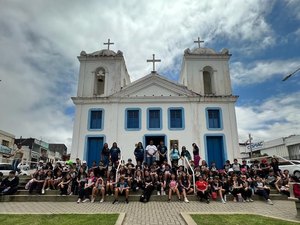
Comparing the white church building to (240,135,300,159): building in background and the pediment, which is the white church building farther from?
(240,135,300,159): building in background

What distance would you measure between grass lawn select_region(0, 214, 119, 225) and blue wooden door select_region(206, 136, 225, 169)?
34.0ft

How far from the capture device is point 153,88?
17.4 m

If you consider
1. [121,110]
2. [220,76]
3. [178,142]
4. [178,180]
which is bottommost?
[178,180]

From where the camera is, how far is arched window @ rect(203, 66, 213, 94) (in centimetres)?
1847

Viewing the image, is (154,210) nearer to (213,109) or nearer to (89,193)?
(89,193)

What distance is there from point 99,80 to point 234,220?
14.9m

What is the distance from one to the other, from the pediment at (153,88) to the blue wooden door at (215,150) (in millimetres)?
3627

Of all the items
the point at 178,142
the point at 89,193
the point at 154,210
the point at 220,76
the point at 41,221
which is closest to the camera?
the point at 41,221

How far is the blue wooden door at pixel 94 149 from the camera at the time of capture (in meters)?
16.0

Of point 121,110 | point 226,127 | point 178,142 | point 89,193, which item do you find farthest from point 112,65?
point 89,193

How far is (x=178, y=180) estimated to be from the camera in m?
10.4

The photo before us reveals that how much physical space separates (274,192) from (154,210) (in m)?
6.31

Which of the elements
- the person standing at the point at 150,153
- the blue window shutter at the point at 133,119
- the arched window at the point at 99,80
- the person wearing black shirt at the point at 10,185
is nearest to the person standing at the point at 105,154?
the person standing at the point at 150,153

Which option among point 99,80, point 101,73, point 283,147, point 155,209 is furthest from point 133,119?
point 283,147
